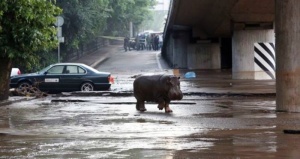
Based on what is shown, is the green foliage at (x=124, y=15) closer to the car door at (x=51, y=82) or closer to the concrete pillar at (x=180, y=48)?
the concrete pillar at (x=180, y=48)

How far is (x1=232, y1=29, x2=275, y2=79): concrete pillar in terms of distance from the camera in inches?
1288

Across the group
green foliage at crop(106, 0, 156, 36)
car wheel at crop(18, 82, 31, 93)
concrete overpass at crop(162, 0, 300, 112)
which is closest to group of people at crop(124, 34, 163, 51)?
green foliage at crop(106, 0, 156, 36)

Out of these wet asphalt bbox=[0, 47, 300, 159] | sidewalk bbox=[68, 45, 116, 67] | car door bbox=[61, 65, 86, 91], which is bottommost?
wet asphalt bbox=[0, 47, 300, 159]

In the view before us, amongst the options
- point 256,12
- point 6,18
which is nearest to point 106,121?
point 6,18

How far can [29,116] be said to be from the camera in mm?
16188

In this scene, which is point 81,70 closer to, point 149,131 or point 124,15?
point 149,131

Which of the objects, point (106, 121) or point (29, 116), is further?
point (29, 116)

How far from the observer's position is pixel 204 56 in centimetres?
4656

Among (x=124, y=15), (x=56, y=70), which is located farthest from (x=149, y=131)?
(x=124, y=15)

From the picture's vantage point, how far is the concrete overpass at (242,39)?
52.6ft

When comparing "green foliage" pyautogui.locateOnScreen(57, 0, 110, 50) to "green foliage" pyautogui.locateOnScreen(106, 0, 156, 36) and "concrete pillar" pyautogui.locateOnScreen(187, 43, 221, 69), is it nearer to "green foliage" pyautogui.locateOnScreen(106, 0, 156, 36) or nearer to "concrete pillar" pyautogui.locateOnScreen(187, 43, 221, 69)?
"concrete pillar" pyautogui.locateOnScreen(187, 43, 221, 69)

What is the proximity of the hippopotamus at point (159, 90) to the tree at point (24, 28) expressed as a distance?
15.7 ft

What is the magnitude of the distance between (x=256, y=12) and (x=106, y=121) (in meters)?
17.7

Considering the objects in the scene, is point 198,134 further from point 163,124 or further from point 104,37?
point 104,37
